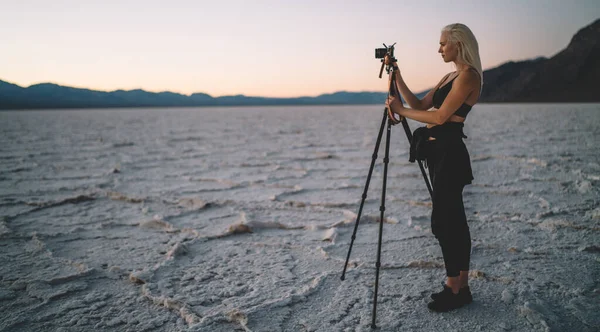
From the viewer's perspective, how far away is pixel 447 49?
1578 mm

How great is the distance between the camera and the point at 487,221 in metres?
3.08

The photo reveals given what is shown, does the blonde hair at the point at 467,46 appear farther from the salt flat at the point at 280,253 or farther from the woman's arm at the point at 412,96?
the salt flat at the point at 280,253

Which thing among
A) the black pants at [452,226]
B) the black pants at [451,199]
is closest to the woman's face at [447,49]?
the black pants at [451,199]

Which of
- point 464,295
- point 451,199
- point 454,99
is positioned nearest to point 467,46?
point 454,99

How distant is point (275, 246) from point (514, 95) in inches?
3751

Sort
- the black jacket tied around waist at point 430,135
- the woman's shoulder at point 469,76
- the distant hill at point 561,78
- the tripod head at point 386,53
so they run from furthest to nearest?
1. the distant hill at point 561,78
2. the tripod head at point 386,53
3. the black jacket tied around waist at point 430,135
4. the woman's shoulder at point 469,76

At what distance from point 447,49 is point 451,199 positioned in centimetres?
68

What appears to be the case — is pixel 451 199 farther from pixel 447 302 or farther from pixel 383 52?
pixel 383 52

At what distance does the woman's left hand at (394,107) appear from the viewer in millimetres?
1688

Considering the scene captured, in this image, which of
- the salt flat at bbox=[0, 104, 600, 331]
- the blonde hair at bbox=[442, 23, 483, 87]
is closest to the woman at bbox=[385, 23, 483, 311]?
the blonde hair at bbox=[442, 23, 483, 87]

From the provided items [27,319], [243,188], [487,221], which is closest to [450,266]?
[487,221]

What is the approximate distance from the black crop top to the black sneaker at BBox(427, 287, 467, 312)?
88 centimetres

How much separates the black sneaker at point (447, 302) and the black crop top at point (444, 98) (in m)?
0.88

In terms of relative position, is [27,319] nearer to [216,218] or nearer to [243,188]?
[216,218]
